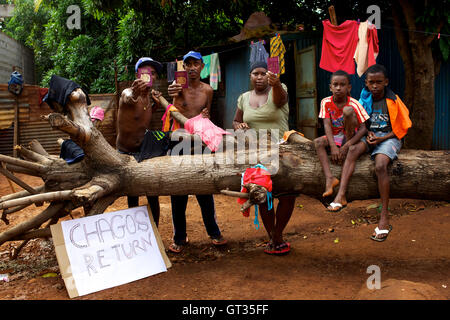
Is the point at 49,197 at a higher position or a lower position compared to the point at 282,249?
higher

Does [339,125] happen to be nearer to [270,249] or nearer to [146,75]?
[270,249]

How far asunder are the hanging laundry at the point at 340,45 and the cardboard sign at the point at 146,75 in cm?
345

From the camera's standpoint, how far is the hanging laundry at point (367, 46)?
5.36 m

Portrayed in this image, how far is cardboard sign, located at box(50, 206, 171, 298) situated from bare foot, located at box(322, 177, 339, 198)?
1607mm

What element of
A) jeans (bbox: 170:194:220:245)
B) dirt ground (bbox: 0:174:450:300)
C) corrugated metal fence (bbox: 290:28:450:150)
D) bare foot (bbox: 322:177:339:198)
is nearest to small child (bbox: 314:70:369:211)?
bare foot (bbox: 322:177:339:198)

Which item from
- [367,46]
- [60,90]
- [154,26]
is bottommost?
[60,90]

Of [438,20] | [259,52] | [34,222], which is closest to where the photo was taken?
[34,222]

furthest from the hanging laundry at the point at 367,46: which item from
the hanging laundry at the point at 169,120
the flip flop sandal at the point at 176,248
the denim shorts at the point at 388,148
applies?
the flip flop sandal at the point at 176,248

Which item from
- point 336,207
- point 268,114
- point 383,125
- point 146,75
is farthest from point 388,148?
point 146,75

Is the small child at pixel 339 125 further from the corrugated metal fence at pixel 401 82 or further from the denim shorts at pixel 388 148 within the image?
the corrugated metal fence at pixel 401 82

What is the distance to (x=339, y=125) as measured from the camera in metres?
3.48

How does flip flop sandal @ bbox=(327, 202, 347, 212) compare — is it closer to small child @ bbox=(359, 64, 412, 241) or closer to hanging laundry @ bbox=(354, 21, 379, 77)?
small child @ bbox=(359, 64, 412, 241)

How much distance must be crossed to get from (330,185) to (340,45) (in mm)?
3353
